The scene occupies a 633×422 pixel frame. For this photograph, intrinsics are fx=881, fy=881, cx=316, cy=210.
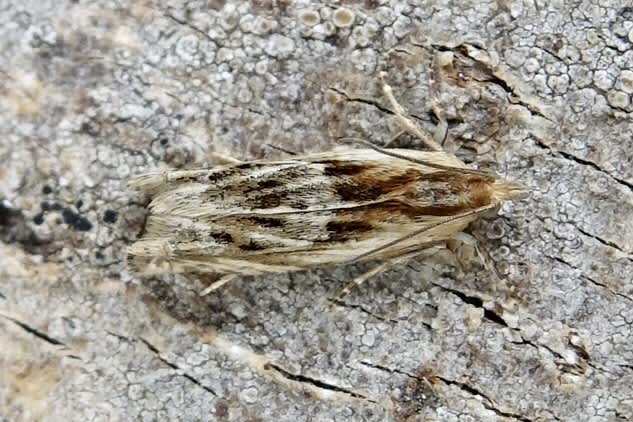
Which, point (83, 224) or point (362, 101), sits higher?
point (362, 101)

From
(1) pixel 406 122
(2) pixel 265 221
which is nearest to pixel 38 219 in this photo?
(2) pixel 265 221

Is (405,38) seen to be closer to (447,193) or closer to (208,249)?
(447,193)

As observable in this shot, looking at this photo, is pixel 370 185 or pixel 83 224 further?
pixel 83 224

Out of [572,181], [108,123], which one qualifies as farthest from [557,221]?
[108,123]

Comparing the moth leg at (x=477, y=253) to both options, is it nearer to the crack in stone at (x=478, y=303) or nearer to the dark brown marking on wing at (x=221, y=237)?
the crack in stone at (x=478, y=303)

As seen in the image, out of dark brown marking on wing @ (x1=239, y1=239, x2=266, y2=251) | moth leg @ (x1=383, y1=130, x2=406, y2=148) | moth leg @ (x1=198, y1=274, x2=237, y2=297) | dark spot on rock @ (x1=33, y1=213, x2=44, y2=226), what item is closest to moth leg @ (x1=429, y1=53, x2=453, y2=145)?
moth leg @ (x1=383, y1=130, x2=406, y2=148)

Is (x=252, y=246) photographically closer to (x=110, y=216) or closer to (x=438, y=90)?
(x=110, y=216)

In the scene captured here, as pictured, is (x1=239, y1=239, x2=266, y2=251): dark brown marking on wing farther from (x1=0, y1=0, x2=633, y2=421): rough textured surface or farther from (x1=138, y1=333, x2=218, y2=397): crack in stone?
(x1=138, y1=333, x2=218, y2=397): crack in stone
